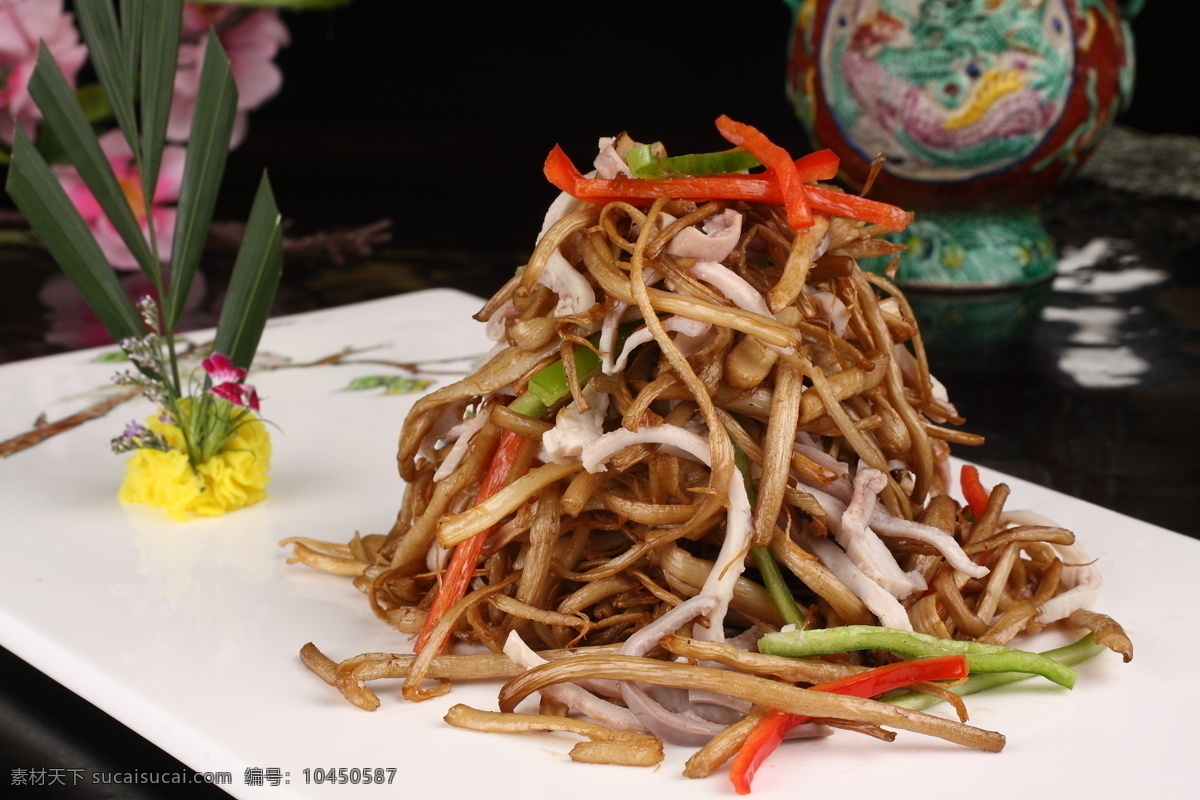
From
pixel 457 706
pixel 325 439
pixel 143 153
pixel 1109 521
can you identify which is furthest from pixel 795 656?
pixel 143 153

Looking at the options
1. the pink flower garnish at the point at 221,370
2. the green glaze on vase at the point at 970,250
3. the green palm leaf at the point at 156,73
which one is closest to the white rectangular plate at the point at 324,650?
the pink flower garnish at the point at 221,370

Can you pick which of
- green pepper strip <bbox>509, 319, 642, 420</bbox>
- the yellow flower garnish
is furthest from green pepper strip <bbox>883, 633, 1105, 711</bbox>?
the yellow flower garnish

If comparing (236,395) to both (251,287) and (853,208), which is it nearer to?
(251,287)

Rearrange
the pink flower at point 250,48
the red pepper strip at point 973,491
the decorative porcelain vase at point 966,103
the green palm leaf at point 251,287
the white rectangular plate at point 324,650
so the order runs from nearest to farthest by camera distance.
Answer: the white rectangular plate at point 324,650 < the red pepper strip at point 973,491 < the green palm leaf at point 251,287 < the decorative porcelain vase at point 966,103 < the pink flower at point 250,48

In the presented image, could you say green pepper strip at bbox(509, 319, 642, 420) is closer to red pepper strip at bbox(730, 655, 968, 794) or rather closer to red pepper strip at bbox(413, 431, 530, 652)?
red pepper strip at bbox(413, 431, 530, 652)

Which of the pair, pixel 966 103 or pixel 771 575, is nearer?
pixel 771 575

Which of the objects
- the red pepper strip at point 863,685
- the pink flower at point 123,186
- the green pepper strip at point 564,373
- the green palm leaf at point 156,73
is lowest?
the pink flower at point 123,186

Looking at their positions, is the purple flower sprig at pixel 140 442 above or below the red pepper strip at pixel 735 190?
below

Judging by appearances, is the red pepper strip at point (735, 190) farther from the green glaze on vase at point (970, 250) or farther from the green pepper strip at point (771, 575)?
the green glaze on vase at point (970, 250)

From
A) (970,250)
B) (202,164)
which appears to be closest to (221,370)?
(202,164)
